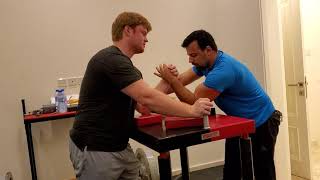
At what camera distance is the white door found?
10.5ft

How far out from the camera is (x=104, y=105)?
64.0 inches

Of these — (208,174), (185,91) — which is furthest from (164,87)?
(208,174)

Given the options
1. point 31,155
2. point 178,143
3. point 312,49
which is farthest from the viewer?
point 312,49

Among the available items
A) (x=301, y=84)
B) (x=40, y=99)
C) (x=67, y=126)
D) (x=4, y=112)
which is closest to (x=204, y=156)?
(x=301, y=84)

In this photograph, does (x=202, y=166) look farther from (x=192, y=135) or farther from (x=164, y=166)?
(x=192, y=135)

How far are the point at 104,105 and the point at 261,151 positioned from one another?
1.05m

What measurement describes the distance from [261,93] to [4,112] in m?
2.10

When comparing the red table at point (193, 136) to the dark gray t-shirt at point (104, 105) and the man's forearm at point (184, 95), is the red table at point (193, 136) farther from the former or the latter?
the man's forearm at point (184, 95)

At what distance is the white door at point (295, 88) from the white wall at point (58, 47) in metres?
0.38

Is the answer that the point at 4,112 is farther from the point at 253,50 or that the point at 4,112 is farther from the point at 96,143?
the point at 253,50

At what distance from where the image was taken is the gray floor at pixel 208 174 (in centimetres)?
327

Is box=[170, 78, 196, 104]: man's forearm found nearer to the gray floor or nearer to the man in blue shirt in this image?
the man in blue shirt

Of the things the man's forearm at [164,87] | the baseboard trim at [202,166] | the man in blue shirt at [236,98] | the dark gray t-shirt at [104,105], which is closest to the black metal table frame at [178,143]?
the dark gray t-shirt at [104,105]

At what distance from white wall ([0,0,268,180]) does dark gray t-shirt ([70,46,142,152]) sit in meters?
1.37
